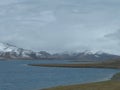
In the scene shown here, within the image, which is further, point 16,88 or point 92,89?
point 16,88

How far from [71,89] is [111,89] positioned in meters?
8.81

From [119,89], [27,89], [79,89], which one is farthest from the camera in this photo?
[27,89]

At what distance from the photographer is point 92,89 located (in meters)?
65.2

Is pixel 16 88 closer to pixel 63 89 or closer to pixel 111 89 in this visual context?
pixel 63 89

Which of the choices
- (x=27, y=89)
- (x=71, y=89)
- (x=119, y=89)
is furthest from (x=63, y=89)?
(x=27, y=89)

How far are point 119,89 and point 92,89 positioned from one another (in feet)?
15.9

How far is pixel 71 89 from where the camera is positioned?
6962 centimetres

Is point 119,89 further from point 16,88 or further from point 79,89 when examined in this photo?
point 16,88

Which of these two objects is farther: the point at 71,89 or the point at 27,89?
the point at 27,89

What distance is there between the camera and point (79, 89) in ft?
227

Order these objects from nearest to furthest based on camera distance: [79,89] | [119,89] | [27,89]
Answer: [119,89], [79,89], [27,89]

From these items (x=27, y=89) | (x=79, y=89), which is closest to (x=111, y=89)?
(x=79, y=89)

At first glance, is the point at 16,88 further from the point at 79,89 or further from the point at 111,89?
the point at 111,89

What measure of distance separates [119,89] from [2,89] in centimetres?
3402
